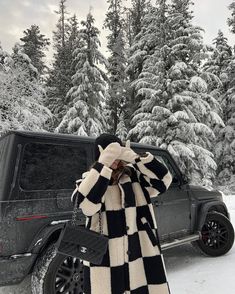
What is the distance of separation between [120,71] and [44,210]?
2086cm

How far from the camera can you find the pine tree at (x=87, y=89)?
776 inches

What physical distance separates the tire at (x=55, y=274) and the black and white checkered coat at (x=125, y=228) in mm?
1296

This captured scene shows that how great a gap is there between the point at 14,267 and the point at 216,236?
372cm

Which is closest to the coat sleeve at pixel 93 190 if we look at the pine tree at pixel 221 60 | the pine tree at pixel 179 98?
the pine tree at pixel 179 98

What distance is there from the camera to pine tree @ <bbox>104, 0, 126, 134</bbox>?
22.8 m

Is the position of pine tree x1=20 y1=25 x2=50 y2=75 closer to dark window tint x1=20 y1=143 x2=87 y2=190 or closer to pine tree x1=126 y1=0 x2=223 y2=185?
pine tree x1=126 y1=0 x2=223 y2=185

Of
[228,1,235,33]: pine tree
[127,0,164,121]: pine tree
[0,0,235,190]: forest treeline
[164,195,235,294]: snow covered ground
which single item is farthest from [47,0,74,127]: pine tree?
[164,195,235,294]: snow covered ground

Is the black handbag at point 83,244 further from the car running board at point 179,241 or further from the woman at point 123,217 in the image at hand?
the car running board at point 179,241

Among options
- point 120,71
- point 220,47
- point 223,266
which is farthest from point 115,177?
point 220,47

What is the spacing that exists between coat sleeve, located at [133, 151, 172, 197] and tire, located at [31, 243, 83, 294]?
159 centimetres

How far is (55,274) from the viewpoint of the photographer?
12.8ft

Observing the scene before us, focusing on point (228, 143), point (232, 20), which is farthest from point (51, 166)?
point (232, 20)

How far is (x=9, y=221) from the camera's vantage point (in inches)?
146

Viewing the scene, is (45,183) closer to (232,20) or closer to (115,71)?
(115,71)
